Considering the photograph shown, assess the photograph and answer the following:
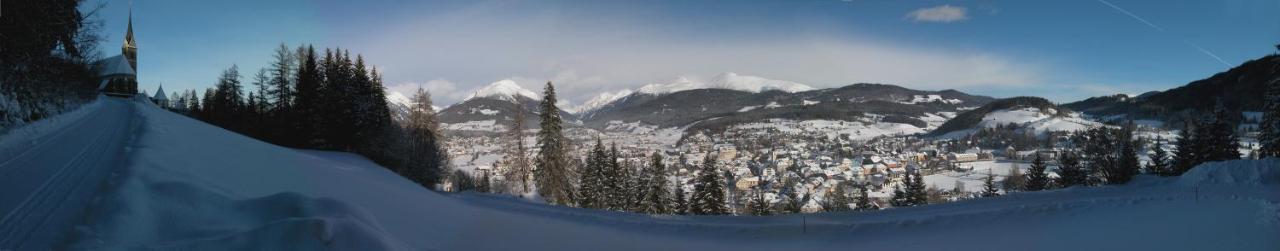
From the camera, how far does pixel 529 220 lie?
Result: 1174 cm

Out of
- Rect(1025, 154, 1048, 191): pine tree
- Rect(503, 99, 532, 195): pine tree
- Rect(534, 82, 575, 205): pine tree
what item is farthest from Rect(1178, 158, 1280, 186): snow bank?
Rect(503, 99, 532, 195): pine tree

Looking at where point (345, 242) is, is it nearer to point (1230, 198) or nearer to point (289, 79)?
point (1230, 198)

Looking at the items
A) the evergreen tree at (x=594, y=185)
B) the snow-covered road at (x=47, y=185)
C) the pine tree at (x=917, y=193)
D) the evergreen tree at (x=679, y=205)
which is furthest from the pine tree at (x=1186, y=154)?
the snow-covered road at (x=47, y=185)

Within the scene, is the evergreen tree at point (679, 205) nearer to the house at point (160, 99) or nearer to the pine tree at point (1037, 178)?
the pine tree at point (1037, 178)

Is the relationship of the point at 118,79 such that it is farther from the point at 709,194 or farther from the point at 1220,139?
the point at 1220,139

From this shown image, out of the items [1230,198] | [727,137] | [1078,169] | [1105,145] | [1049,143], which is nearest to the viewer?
[1230,198]

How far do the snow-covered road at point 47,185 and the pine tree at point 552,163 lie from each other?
770 inches

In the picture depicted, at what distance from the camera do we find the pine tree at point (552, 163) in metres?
30.0

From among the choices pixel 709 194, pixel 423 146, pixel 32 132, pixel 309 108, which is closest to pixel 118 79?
pixel 309 108

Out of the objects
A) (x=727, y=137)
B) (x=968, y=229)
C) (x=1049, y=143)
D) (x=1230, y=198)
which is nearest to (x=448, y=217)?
(x=968, y=229)

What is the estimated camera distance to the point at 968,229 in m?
11.2

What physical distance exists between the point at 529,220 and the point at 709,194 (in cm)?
1772

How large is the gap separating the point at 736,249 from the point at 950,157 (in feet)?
339

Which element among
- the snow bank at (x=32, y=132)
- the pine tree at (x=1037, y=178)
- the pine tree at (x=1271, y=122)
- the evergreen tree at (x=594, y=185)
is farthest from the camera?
the evergreen tree at (x=594, y=185)
